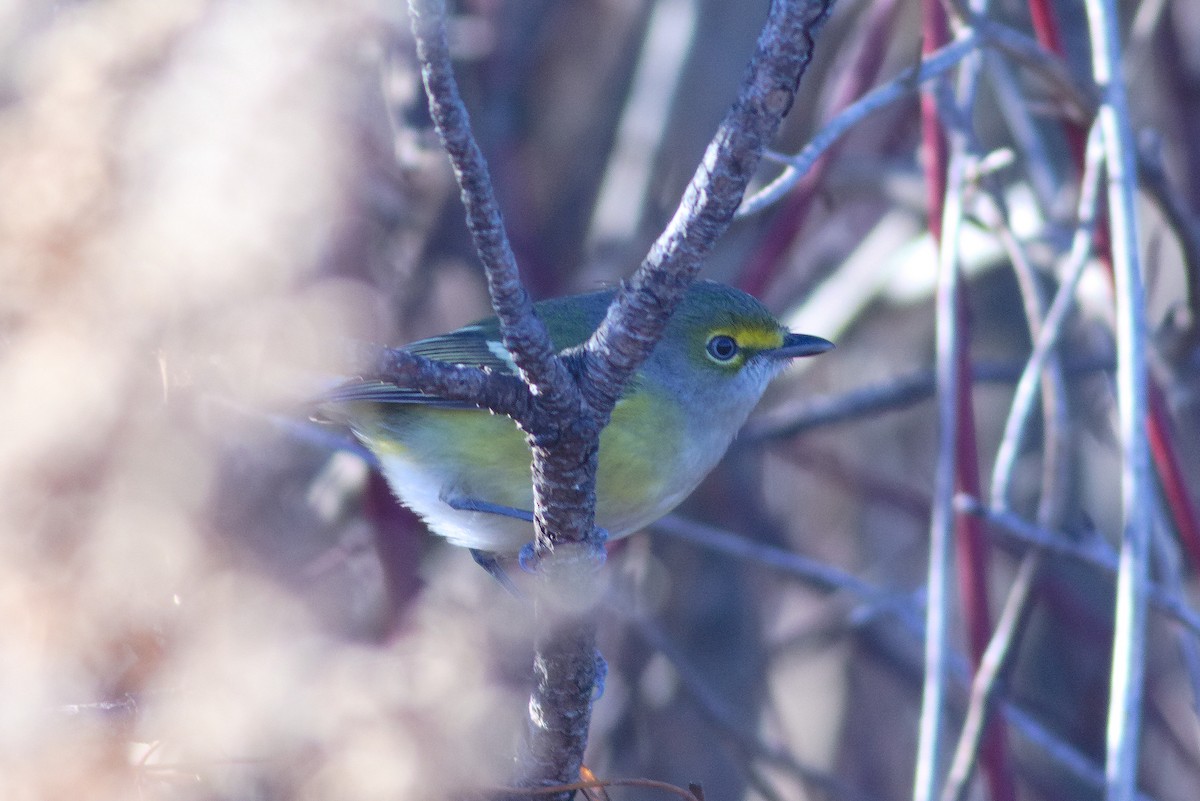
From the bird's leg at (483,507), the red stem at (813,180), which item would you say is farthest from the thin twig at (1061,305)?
the bird's leg at (483,507)

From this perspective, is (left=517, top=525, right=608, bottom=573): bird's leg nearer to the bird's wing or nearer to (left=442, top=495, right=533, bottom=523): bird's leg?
(left=442, top=495, right=533, bottom=523): bird's leg

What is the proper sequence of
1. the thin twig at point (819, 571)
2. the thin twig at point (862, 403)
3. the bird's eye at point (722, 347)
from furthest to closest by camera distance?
the thin twig at point (862, 403), the thin twig at point (819, 571), the bird's eye at point (722, 347)

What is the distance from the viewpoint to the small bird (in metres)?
2.50

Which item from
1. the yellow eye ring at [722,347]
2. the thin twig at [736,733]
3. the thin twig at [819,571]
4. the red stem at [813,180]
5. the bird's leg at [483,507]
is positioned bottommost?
the thin twig at [736,733]

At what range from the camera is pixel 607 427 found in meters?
2.49

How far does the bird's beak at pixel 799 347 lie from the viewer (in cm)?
283

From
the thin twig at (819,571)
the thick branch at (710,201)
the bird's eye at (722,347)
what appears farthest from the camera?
the thin twig at (819,571)

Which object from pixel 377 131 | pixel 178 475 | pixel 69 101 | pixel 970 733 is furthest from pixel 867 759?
pixel 69 101

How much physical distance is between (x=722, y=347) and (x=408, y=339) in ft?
4.52

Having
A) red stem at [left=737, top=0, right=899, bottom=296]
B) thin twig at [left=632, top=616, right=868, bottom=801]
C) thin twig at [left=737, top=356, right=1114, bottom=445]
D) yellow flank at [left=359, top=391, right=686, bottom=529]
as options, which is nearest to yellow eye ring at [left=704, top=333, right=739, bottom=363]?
yellow flank at [left=359, top=391, right=686, bottom=529]

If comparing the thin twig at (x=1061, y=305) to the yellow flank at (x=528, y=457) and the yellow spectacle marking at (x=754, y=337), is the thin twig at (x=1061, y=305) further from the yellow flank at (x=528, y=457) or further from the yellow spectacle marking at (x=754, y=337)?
the yellow flank at (x=528, y=457)

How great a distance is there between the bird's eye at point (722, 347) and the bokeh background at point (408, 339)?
80 centimetres

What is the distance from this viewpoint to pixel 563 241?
437 centimetres

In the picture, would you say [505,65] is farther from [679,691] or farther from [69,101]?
[69,101]
